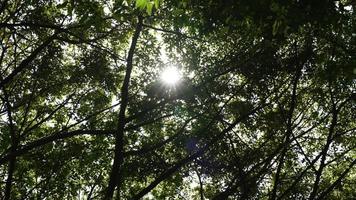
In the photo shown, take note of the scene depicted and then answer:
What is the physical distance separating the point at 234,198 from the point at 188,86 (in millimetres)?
5732

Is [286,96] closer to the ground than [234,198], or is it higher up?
higher up

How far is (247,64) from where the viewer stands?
1116cm

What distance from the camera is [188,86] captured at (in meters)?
11.4

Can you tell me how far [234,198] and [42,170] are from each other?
7.24m

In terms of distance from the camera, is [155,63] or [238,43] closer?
[238,43]

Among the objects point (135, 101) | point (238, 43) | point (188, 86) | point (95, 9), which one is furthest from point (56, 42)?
point (95, 9)

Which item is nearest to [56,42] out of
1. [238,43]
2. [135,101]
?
[135,101]

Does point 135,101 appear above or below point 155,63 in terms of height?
below

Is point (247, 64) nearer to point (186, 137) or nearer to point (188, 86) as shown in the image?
point (188, 86)

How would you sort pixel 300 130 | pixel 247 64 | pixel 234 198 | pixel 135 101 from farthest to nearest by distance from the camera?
pixel 234 198 → pixel 300 130 → pixel 135 101 → pixel 247 64

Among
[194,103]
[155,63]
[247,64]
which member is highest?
[155,63]

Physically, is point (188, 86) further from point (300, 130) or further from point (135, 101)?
point (300, 130)

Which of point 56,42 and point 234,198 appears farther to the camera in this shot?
point 234,198

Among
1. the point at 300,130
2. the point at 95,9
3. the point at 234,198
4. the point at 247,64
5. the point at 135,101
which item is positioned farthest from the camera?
the point at 234,198
